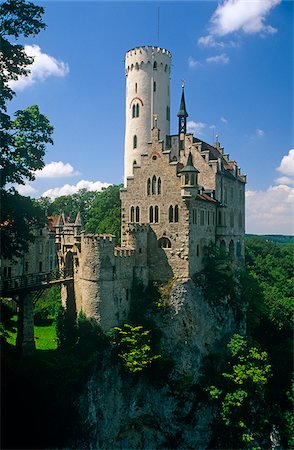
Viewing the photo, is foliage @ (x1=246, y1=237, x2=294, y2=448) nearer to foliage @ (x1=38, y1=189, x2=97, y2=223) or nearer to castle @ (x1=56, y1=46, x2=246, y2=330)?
castle @ (x1=56, y1=46, x2=246, y2=330)

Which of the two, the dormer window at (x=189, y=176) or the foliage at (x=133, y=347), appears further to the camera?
the dormer window at (x=189, y=176)

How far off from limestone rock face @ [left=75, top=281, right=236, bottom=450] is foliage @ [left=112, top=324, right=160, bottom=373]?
1.31 m

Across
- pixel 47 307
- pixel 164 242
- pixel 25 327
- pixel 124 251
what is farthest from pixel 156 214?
pixel 47 307

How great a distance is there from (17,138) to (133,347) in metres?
20.5

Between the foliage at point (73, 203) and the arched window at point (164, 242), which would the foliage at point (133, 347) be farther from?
the foliage at point (73, 203)

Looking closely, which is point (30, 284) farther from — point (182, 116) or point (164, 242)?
point (182, 116)

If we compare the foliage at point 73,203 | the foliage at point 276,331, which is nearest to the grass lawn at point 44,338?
the foliage at point 276,331

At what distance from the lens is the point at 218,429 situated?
3947 cm

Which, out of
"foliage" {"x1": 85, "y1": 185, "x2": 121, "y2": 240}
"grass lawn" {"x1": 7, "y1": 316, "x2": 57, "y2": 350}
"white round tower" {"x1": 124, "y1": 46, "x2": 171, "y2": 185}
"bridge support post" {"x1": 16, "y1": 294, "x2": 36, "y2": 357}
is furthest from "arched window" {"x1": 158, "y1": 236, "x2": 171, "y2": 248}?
"foliage" {"x1": 85, "y1": 185, "x2": 121, "y2": 240}

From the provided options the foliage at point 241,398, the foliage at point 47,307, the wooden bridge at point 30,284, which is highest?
the wooden bridge at point 30,284

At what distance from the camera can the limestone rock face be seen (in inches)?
1366

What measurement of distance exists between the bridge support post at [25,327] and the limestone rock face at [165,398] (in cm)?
583

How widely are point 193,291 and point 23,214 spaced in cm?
2053

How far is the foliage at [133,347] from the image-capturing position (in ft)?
120
